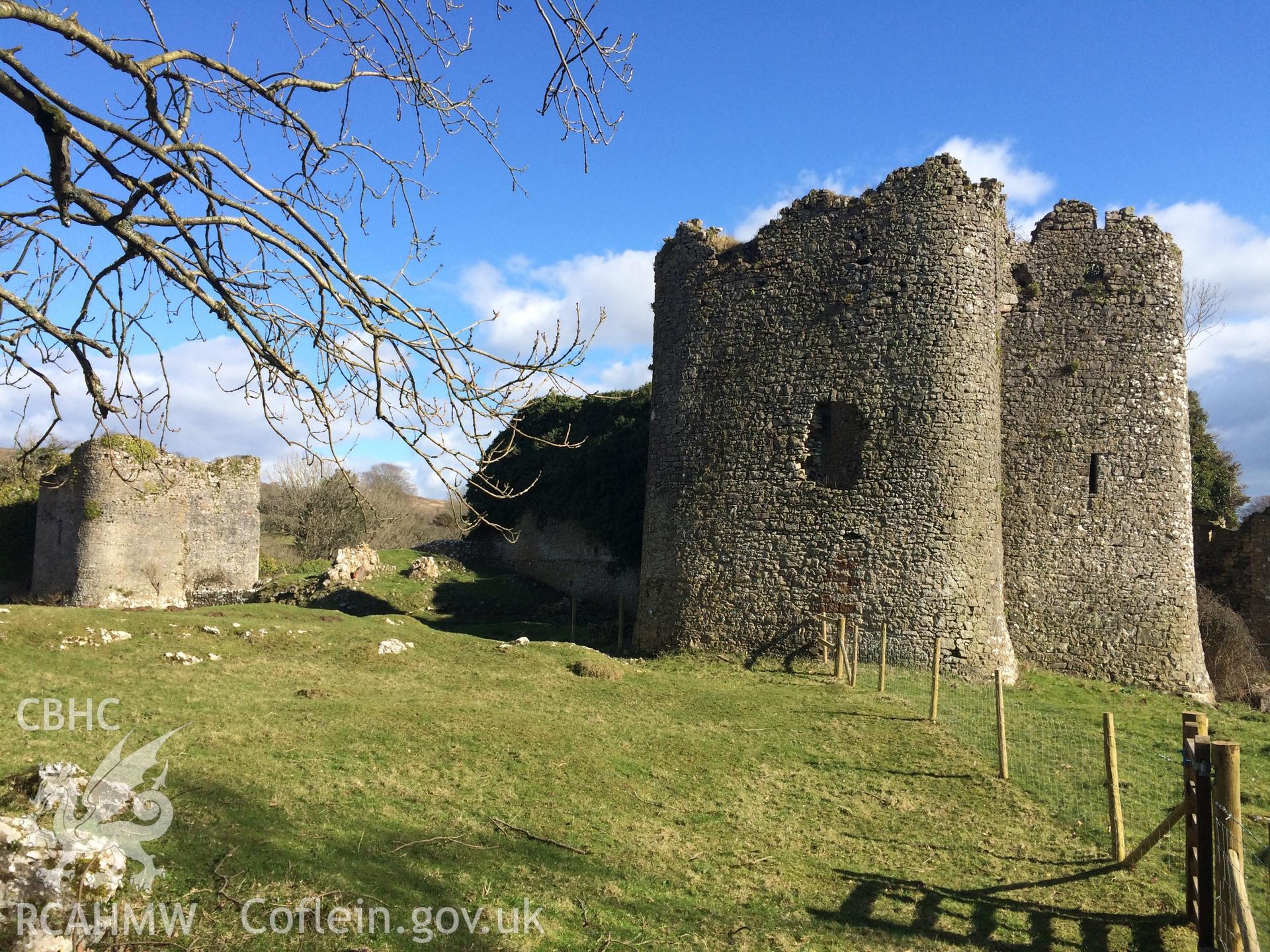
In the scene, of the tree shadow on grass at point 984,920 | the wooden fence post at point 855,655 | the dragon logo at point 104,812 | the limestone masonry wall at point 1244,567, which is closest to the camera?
the dragon logo at point 104,812

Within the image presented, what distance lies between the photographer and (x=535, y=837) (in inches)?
233

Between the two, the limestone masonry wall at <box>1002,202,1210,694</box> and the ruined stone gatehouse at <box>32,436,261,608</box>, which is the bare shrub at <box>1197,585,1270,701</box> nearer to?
the limestone masonry wall at <box>1002,202,1210,694</box>

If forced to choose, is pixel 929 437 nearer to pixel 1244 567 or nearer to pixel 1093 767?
pixel 1093 767

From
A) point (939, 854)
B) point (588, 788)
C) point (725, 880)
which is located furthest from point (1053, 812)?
point (588, 788)

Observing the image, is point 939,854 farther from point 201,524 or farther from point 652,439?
point 201,524

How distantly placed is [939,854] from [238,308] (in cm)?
601

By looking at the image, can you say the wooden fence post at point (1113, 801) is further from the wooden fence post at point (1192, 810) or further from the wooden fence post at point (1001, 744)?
the wooden fence post at point (1001, 744)

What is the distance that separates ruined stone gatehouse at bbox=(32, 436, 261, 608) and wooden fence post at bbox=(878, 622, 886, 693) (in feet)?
50.4

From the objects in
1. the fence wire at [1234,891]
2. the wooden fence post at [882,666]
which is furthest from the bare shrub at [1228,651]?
the fence wire at [1234,891]

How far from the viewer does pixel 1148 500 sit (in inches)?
557

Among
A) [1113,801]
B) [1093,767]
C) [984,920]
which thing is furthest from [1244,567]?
[984,920]

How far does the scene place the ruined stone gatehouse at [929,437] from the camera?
13.0 metres

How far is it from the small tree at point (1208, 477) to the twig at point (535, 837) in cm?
2014

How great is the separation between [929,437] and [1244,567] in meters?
9.06
